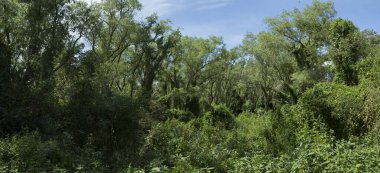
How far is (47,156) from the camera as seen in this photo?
10430 millimetres

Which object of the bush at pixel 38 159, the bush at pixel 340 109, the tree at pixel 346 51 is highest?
the tree at pixel 346 51

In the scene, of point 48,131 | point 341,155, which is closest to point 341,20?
point 341,155

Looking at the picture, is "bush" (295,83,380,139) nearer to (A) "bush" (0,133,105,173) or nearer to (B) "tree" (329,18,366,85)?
(B) "tree" (329,18,366,85)

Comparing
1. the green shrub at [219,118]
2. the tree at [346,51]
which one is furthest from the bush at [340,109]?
the green shrub at [219,118]

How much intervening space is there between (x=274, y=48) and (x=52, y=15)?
22.6 metres

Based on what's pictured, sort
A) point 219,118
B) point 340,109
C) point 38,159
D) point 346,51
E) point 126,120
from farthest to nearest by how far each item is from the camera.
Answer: point 219,118 → point 346,51 → point 126,120 → point 340,109 → point 38,159

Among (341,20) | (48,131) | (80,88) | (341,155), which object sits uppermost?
(341,20)

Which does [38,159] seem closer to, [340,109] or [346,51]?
[340,109]

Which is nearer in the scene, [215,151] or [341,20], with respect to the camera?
[215,151]

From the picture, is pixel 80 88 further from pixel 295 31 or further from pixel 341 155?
pixel 295 31

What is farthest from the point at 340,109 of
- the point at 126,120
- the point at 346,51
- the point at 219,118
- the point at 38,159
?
the point at 38,159

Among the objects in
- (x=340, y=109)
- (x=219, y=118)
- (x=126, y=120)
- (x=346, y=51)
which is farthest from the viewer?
(x=219, y=118)

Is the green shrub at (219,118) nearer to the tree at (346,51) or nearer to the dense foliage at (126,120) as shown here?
the dense foliage at (126,120)

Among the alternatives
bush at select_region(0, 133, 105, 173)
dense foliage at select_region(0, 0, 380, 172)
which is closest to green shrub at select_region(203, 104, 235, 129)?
dense foliage at select_region(0, 0, 380, 172)
